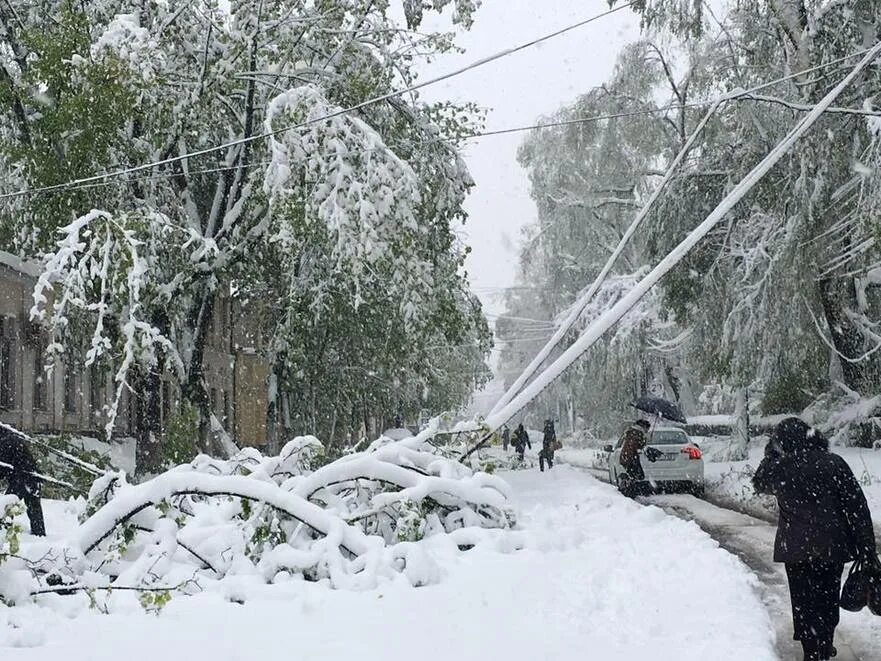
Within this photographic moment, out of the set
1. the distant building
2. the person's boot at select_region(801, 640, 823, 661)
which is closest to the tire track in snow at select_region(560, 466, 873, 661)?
the person's boot at select_region(801, 640, 823, 661)

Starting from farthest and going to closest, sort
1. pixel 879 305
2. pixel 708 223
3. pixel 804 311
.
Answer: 1. pixel 879 305
2. pixel 804 311
3. pixel 708 223

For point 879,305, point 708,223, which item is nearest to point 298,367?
point 879,305

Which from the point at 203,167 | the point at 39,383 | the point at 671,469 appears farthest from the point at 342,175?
the point at 39,383

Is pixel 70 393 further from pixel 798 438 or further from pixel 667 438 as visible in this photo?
pixel 798 438

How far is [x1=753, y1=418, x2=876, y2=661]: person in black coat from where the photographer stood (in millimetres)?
6223

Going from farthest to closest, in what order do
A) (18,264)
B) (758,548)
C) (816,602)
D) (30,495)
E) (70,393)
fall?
(70,393)
(18,264)
(758,548)
(30,495)
(816,602)

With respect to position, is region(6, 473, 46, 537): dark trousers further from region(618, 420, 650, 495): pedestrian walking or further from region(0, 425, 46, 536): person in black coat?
region(618, 420, 650, 495): pedestrian walking

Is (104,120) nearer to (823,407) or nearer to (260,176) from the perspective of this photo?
(260,176)

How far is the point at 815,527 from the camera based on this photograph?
6.27 m

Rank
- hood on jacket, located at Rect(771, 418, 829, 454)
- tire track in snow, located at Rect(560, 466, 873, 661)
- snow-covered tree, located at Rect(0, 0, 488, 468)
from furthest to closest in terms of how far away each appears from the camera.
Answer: snow-covered tree, located at Rect(0, 0, 488, 468), tire track in snow, located at Rect(560, 466, 873, 661), hood on jacket, located at Rect(771, 418, 829, 454)

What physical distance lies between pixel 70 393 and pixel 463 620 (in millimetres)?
21893

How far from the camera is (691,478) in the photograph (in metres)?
20.7

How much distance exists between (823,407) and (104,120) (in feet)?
54.1

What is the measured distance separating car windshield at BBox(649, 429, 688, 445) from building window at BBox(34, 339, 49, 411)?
13823mm
